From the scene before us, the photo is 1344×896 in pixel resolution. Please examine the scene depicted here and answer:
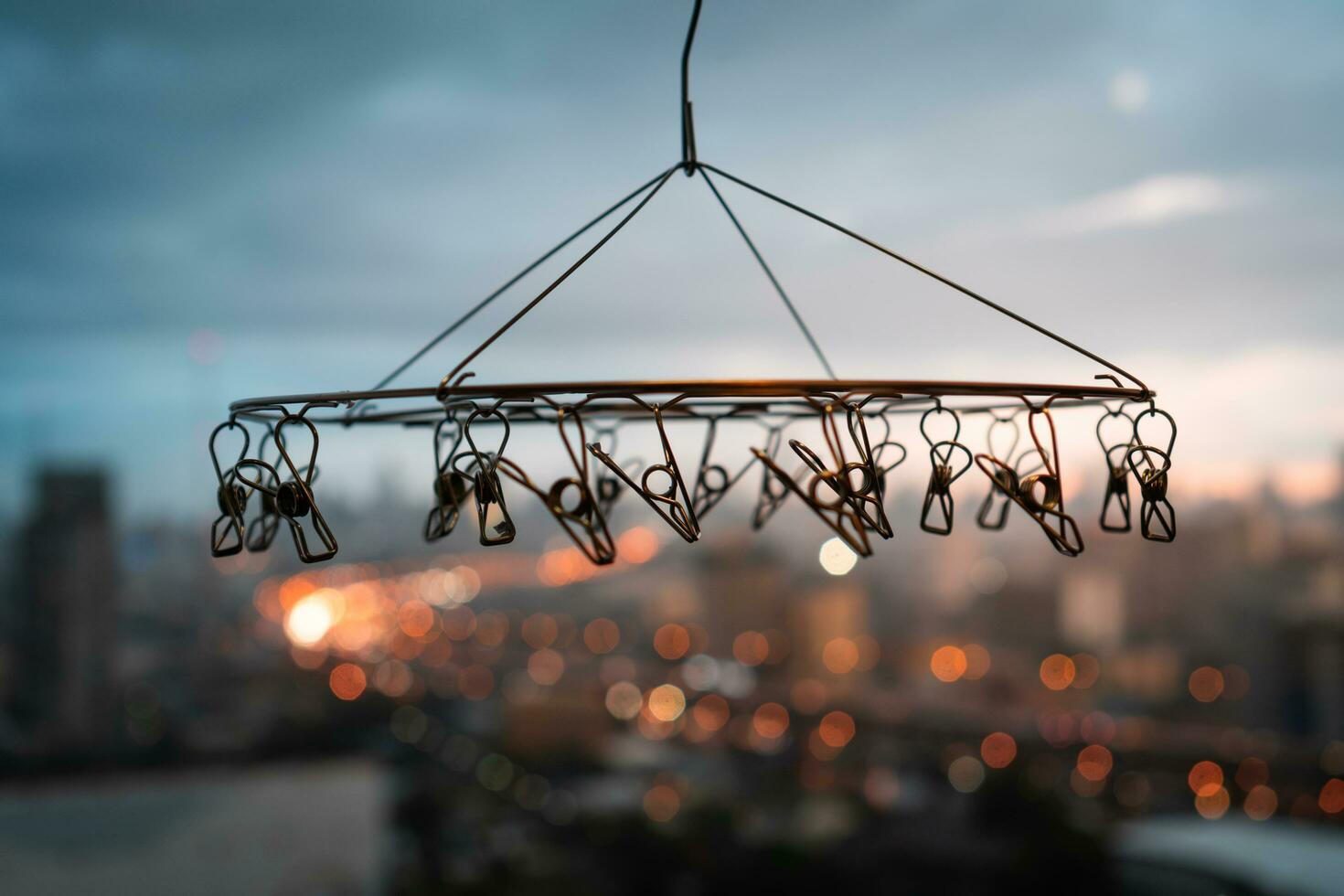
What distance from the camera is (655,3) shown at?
2365 mm

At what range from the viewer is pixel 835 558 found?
3.90 metres

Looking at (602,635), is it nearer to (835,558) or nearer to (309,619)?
(835,558)

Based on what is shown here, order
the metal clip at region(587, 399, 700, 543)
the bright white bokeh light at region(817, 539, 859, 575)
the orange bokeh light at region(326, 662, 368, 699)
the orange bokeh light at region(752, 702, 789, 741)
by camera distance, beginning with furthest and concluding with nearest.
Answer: the orange bokeh light at region(752, 702, 789, 741) < the orange bokeh light at region(326, 662, 368, 699) < the bright white bokeh light at region(817, 539, 859, 575) < the metal clip at region(587, 399, 700, 543)

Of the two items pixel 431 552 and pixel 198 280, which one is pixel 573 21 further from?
pixel 431 552

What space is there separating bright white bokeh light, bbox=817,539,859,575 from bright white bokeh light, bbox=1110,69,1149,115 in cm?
163

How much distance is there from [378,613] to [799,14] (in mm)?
2486

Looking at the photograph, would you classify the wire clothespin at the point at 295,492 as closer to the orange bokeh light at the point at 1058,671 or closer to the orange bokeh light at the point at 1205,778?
the orange bokeh light at the point at 1058,671

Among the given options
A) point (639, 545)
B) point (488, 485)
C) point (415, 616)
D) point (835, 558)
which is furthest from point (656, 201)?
point (488, 485)

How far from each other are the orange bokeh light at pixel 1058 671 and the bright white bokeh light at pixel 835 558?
745 mm

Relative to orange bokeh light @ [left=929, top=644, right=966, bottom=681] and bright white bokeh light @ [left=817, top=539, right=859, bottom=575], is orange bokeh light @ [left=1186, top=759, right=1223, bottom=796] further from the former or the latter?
bright white bokeh light @ [left=817, top=539, right=859, bottom=575]

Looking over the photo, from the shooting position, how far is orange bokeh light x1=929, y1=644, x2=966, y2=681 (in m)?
4.03

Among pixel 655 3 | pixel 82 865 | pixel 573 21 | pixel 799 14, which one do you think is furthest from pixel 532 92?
pixel 82 865

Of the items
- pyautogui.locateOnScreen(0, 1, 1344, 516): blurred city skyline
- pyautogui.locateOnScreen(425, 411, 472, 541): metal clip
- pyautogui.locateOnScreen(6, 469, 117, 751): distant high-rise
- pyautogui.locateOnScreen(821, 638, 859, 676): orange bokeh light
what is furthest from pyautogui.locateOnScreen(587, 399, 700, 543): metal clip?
pyautogui.locateOnScreen(821, 638, 859, 676): orange bokeh light

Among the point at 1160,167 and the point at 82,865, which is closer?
the point at 1160,167
